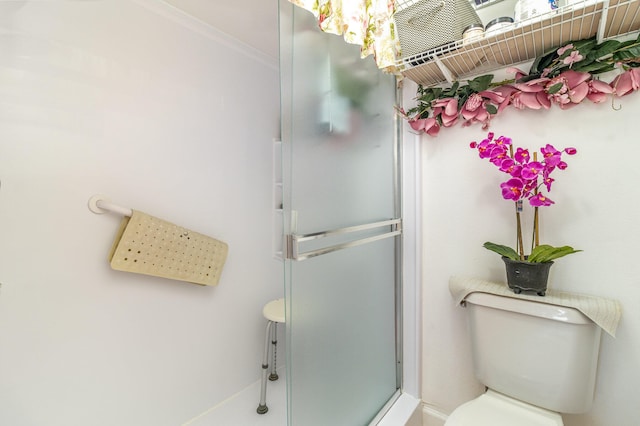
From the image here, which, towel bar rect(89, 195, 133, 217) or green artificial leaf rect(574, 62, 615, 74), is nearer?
green artificial leaf rect(574, 62, 615, 74)

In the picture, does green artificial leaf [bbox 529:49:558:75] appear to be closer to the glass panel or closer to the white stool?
the glass panel

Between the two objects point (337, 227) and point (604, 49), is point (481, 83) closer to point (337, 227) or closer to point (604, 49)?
point (604, 49)

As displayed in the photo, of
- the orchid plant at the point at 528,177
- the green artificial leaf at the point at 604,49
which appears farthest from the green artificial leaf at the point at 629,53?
the orchid plant at the point at 528,177

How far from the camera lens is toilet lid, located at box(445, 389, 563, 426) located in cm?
91

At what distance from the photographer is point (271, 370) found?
6.17 ft

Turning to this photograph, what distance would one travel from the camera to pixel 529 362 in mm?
962

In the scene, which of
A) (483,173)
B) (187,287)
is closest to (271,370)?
(187,287)

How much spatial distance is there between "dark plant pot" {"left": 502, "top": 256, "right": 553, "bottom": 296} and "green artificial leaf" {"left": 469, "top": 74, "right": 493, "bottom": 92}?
681 mm

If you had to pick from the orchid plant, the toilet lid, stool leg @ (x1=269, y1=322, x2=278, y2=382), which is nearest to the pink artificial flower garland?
the orchid plant

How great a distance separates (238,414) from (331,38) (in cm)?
190

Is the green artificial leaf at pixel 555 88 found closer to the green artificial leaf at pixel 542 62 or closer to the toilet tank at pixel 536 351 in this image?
the green artificial leaf at pixel 542 62

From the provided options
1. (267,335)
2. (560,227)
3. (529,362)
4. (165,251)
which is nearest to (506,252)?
(560,227)

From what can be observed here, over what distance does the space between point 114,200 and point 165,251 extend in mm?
316

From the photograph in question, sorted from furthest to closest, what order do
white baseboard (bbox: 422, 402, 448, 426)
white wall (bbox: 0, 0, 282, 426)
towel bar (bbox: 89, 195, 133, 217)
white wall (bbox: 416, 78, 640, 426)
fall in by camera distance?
white baseboard (bbox: 422, 402, 448, 426) → towel bar (bbox: 89, 195, 133, 217) → white wall (bbox: 0, 0, 282, 426) → white wall (bbox: 416, 78, 640, 426)
